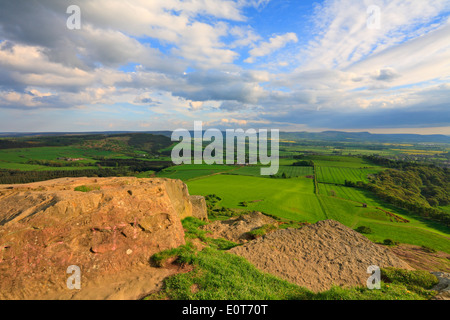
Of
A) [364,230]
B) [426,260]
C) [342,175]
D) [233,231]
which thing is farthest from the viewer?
[342,175]

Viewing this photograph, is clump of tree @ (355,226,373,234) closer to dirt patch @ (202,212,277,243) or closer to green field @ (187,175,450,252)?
green field @ (187,175,450,252)

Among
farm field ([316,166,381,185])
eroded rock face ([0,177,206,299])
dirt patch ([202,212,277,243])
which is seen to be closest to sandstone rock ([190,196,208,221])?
dirt patch ([202,212,277,243])

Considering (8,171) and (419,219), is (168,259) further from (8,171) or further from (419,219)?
(8,171)

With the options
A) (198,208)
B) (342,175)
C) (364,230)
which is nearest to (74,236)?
(198,208)

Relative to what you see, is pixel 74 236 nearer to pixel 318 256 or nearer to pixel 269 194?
pixel 318 256
